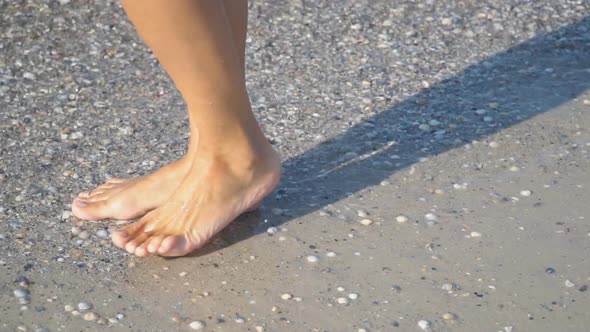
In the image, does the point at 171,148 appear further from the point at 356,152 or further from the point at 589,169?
the point at 589,169

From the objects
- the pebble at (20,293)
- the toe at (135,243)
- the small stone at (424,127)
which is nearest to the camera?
the pebble at (20,293)

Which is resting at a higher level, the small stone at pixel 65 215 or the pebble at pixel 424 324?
the small stone at pixel 65 215

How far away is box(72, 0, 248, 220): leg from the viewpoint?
2.84 metres

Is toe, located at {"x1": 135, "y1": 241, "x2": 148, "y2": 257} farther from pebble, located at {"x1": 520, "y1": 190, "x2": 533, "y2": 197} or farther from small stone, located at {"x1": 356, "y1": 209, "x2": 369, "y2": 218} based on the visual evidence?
pebble, located at {"x1": 520, "y1": 190, "x2": 533, "y2": 197}

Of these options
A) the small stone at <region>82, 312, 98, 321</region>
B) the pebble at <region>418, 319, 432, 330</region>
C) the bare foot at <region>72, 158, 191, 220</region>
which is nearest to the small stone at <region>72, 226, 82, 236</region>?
the bare foot at <region>72, 158, 191, 220</region>

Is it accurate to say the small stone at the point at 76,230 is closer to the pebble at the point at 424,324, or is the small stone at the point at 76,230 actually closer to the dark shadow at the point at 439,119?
the dark shadow at the point at 439,119

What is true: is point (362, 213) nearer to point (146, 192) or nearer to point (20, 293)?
point (146, 192)

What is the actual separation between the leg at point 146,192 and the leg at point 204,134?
0.20ft

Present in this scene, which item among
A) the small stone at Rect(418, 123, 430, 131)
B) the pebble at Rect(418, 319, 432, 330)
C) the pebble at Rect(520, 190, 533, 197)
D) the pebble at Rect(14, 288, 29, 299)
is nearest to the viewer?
the pebble at Rect(418, 319, 432, 330)

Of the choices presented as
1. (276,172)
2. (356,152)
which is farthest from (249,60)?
(276,172)

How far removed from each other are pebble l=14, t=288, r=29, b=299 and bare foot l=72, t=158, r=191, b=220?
1.12 feet

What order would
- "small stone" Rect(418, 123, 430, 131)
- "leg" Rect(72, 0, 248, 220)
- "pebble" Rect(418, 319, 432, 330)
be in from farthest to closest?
"small stone" Rect(418, 123, 430, 131)
"leg" Rect(72, 0, 248, 220)
"pebble" Rect(418, 319, 432, 330)

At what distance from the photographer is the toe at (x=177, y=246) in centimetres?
266

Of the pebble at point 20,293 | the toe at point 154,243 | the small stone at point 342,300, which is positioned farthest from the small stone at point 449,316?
the pebble at point 20,293
